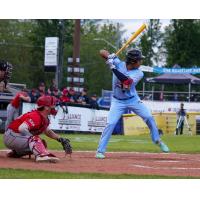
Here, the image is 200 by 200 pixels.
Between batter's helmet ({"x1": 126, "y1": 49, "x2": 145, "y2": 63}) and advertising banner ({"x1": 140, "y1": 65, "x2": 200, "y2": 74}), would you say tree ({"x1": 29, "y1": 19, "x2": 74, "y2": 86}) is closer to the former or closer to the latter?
advertising banner ({"x1": 140, "y1": 65, "x2": 200, "y2": 74})

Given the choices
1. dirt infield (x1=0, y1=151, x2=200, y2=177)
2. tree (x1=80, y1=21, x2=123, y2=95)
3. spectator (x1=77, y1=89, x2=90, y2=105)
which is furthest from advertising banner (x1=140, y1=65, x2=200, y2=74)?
dirt infield (x1=0, y1=151, x2=200, y2=177)

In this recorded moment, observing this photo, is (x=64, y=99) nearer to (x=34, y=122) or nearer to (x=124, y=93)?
(x=124, y=93)

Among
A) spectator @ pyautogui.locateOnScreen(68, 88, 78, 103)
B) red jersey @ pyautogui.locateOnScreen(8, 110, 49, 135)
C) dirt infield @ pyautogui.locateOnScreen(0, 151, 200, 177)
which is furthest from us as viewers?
spectator @ pyautogui.locateOnScreen(68, 88, 78, 103)

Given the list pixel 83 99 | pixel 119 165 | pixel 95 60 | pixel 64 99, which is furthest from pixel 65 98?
pixel 95 60

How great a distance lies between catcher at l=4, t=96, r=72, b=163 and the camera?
35.4 feet

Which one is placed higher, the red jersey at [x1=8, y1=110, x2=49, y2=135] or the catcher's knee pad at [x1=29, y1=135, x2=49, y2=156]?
the red jersey at [x1=8, y1=110, x2=49, y2=135]

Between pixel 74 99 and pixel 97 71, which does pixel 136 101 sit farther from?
pixel 97 71

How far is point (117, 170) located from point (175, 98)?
3665 centimetres

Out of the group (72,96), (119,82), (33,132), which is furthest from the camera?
(72,96)

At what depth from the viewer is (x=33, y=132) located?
11.3 metres

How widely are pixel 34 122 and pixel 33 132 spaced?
0.32 m

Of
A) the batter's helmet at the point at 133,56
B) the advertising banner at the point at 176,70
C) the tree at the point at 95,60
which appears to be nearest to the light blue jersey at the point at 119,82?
the batter's helmet at the point at 133,56

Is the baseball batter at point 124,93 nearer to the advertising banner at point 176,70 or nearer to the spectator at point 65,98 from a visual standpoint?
the spectator at point 65,98

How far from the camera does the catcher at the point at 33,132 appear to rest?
35.4 feet
